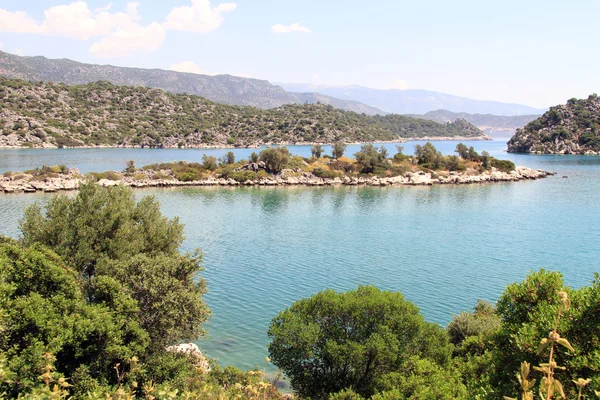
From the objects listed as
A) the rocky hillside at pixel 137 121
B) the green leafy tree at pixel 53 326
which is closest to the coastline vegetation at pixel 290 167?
the green leafy tree at pixel 53 326

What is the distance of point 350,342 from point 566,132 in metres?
161

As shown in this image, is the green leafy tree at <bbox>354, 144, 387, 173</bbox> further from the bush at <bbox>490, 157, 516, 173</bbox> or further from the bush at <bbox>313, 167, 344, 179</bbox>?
the bush at <bbox>490, 157, 516, 173</bbox>

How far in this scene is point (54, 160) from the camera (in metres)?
94.1

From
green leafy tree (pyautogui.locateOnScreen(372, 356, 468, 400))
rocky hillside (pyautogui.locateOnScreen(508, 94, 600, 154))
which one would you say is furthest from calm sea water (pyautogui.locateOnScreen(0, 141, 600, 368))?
rocky hillside (pyautogui.locateOnScreen(508, 94, 600, 154))

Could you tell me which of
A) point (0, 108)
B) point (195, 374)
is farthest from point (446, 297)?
point (0, 108)

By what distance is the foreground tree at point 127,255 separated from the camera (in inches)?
574

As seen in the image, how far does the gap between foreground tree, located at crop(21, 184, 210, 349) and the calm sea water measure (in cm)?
493

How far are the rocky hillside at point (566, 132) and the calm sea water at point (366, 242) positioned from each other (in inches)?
3407

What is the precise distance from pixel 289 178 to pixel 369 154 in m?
18.5

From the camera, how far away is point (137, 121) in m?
159

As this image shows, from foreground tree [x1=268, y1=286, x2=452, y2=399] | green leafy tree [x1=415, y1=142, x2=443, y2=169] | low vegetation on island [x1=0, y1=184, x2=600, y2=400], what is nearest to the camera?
low vegetation on island [x1=0, y1=184, x2=600, y2=400]

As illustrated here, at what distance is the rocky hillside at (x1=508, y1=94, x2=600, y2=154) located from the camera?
146 m

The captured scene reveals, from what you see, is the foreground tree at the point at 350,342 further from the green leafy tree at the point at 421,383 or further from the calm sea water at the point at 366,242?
the calm sea water at the point at 366,242

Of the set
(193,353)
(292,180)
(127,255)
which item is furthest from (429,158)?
(193,353)
